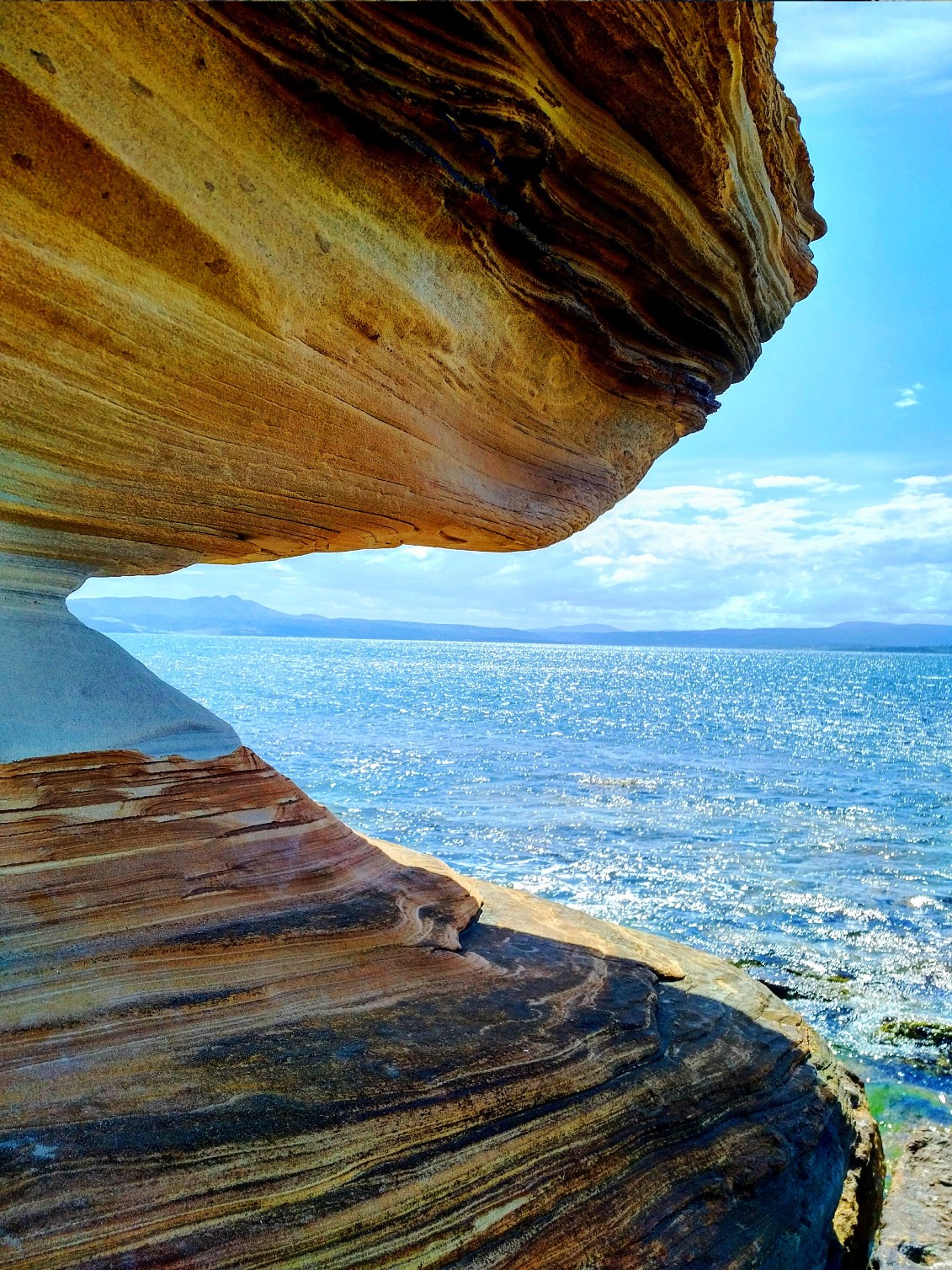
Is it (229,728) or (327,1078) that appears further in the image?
(229,728)

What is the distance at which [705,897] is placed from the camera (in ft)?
50.1

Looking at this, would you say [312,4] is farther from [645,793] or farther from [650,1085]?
[645,793]

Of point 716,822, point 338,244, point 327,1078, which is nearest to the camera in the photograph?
point 327,1078

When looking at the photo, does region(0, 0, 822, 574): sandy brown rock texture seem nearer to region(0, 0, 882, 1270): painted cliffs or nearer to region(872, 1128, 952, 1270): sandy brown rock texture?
region(0, 0, 882, 1270): painted cliffs

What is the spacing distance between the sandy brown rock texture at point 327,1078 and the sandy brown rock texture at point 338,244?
6.01 ft

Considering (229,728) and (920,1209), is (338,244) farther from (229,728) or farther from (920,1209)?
(920,1209)

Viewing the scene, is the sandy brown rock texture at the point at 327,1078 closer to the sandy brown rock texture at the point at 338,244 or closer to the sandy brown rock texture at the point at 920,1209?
the sandy brown rock texture at the point at 338,244

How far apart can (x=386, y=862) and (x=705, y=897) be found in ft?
34.6

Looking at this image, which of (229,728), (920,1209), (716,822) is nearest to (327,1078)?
(229,728)

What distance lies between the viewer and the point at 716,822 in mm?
21781

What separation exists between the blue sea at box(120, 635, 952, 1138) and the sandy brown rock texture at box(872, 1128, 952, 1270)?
0.61m

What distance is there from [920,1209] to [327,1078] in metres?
6.61

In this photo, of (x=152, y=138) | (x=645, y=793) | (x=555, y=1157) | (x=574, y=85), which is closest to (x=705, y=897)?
(x=645, y=793)

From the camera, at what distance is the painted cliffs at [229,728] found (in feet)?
11.9
